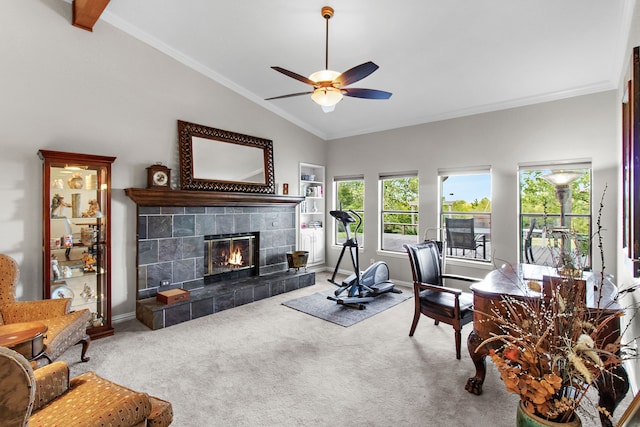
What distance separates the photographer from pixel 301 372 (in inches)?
109

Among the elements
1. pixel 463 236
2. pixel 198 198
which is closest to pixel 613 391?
pixel 463 236

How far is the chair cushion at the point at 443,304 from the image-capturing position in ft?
10.00

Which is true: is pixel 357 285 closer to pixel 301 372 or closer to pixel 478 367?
pixel 301 372

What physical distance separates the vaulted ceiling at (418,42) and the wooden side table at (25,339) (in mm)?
3333

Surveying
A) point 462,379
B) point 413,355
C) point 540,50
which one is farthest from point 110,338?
point 540,50

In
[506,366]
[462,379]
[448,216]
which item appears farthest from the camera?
[448,216]

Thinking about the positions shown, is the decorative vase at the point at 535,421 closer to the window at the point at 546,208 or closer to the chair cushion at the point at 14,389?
the chair cushion at the point at 14,389

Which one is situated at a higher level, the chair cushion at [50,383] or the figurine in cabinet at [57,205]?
the figurine in cabinet at [57,205]

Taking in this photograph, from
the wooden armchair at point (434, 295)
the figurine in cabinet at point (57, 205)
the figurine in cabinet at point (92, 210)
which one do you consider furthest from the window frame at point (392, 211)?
the figurine in cabinet at point (57, 205)

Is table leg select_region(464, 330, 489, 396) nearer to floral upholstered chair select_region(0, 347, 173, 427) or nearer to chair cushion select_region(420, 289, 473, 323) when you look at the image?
chair cushion select_region(420, 289, 473, 323)

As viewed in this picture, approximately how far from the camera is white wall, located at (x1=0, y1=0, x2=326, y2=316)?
10.5 ft

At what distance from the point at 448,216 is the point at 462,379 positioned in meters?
3.05

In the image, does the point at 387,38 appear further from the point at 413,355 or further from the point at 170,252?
the point at 170,252

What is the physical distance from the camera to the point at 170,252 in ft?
14.2
